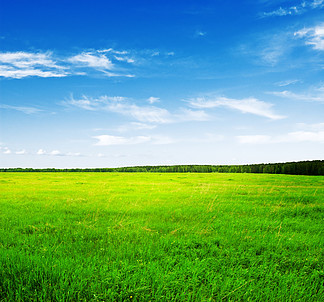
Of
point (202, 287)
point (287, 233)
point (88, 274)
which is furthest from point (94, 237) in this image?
point (287, 233)

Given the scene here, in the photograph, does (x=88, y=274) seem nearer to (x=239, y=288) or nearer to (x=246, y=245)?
(x=239, y=288)

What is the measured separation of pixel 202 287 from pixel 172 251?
151 centimetres

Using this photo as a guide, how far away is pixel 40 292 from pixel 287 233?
720 centimetres

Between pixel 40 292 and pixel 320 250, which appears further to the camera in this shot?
pixel 320 250

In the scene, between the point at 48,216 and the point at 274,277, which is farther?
the point at 48,216

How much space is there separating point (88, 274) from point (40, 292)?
0.80 meters

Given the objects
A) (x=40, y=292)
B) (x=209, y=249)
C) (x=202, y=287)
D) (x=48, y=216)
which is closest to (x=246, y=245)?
(x=209, y=249)

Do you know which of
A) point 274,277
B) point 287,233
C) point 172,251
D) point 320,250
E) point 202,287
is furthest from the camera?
point 287,233

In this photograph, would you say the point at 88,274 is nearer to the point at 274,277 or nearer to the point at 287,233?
the point at 274,277

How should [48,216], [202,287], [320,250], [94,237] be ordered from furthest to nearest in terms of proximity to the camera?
1. [48,216]
2. [94,237]
3. [320,250]
4. [202,287]

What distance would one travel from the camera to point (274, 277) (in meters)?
4.58

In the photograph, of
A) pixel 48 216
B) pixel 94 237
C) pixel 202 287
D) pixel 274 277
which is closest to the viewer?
pixel 202 287

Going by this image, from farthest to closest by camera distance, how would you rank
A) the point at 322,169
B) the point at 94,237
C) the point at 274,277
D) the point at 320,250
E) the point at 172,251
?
the point at 322,169
the point at 94,237
the point at 320,250
the point at 172,251
the point at 274,277

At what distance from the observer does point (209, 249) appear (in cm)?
580
